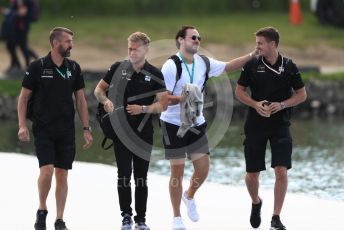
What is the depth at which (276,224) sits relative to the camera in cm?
1000

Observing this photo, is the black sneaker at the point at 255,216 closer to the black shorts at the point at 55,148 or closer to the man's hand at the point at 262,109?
the man's hand at the point at 262,109

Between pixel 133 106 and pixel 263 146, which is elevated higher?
pixel 133 106

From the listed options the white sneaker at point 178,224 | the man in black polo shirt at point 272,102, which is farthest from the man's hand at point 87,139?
the man in black polo shirt at point 272,102

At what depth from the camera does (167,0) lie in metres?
33.1

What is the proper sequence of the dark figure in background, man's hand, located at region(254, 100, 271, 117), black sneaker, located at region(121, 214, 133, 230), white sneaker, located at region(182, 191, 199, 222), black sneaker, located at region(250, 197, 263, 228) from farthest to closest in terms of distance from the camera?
1. the dark figure in background
2. white sneaker, located at region(182, 191, 199, 222)
3. black sneaker, located at region(250, 197, 263, 228)
4. black sneaker, located at region(121, 214, 133, 230)
5. man's hand, located at region(254, 100, 271, 117)

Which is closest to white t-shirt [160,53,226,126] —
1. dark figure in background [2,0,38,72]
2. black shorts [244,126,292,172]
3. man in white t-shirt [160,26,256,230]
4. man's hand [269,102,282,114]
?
man in white t-shirt [160,26,256,230]

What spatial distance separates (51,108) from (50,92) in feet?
0.43

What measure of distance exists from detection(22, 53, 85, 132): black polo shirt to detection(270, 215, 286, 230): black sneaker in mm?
1837

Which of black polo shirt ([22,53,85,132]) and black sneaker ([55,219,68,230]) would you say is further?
black sneaker ([55,219,68,230])

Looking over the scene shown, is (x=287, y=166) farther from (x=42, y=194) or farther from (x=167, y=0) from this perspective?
(x=167, y=0)

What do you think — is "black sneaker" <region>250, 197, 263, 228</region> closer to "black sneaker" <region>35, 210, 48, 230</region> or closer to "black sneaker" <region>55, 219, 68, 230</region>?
"black sneaker" <region>55, 219, 68, 230</region>

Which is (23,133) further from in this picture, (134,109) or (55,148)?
(134,109)

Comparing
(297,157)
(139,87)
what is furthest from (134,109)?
(297,157)

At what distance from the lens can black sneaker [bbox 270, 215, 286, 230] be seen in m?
9.98
